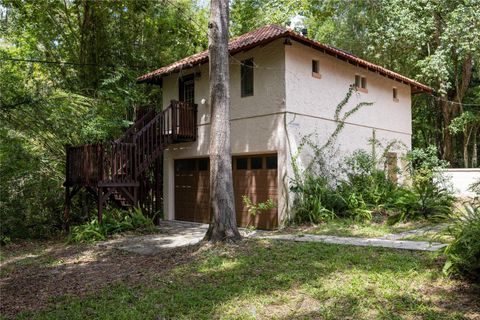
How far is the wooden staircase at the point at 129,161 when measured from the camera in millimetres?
10805

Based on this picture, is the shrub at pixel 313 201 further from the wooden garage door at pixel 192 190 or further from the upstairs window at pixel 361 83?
the upstairs window at pixel 361 83

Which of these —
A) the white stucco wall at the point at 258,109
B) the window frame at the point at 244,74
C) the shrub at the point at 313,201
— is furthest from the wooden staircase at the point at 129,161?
the shrub at the point at 313,201

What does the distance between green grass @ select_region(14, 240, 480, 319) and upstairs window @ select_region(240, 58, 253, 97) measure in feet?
20.8

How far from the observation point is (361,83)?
1441 cm

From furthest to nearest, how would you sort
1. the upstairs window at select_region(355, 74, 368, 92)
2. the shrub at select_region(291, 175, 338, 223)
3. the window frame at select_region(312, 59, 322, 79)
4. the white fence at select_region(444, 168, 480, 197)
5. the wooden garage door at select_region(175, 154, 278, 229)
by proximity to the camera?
the white fence at select_region(444, 168, 480, 197)
the upstairs window at select_region(355, 74, 368, 92)
the window frame at select_region(312, 59, 322, 79)
the wooden garage door at select_region(175, 154, 278, 229)
the shrub at select_region(291, 175, 338, 223)

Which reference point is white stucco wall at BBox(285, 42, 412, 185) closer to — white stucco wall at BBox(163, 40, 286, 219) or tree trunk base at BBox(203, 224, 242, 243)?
white stucco wall at BBox(163, 40, 286, 219)

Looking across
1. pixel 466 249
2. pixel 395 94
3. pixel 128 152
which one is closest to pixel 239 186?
pixel 128 152

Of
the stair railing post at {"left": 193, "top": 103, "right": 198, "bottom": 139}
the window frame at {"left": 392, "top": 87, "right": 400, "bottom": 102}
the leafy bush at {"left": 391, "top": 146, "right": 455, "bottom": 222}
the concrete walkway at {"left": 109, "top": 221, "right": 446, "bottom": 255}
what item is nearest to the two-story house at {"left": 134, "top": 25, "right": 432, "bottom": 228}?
the stair railing post at {"left": 193, "top": 103, "right": 198, "bottom": 139}

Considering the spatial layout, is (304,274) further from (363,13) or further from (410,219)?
(363,13)

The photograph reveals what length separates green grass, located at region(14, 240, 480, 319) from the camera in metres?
4.72

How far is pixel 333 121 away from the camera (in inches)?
A: 512

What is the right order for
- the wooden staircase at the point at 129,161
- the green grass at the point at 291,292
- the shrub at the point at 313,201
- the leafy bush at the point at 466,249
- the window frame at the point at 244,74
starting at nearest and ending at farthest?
the green grass at the point at 291,292 → the leafy bush at the point at 466,249 → the wooden staircase at the point at 129,161 → the shrub at the point at 313,201 → the window frame at the point at 244,74

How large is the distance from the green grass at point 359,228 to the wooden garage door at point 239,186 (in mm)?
1388

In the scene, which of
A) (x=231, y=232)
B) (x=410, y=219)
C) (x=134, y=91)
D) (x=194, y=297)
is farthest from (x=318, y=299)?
(x=134, y=91)
